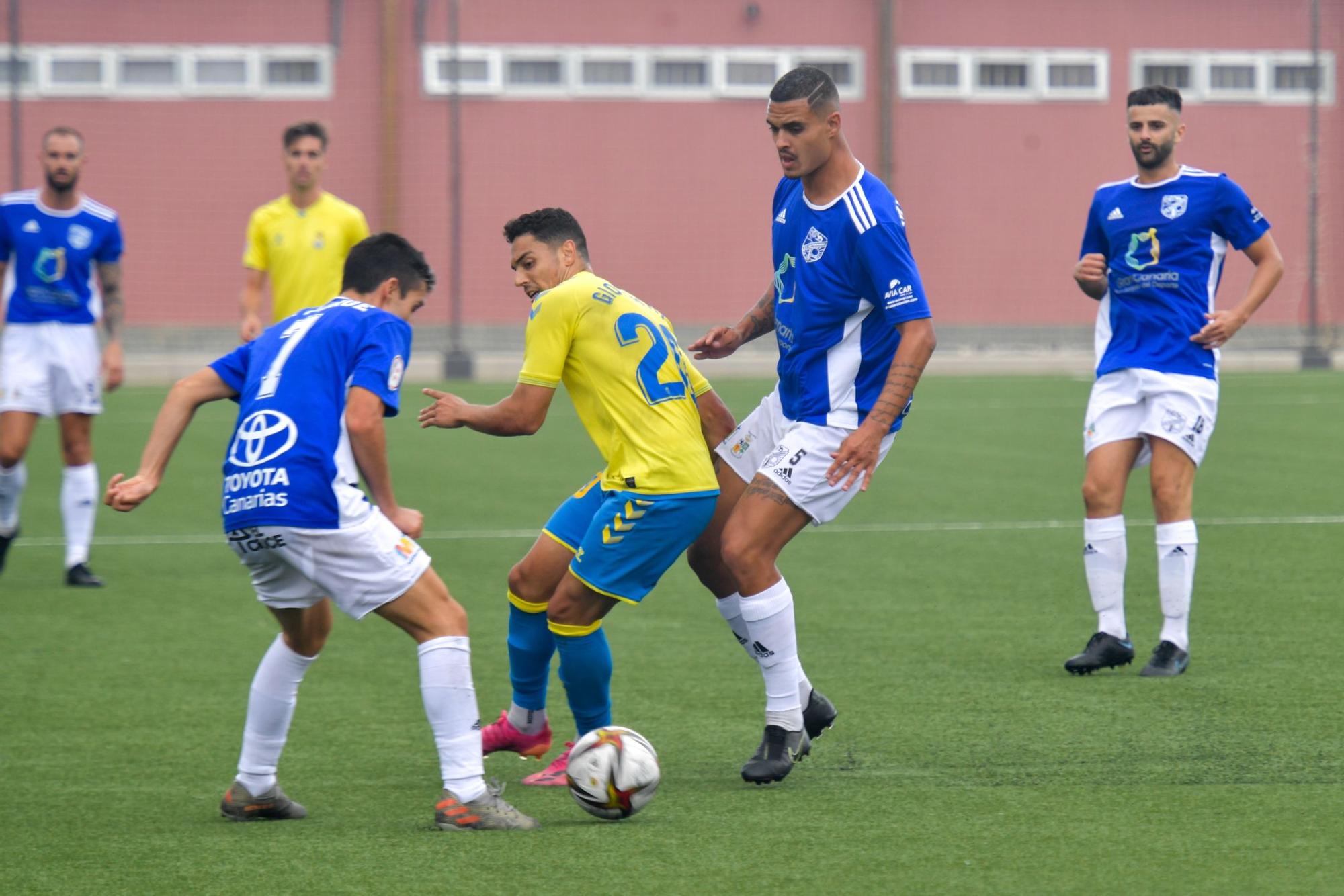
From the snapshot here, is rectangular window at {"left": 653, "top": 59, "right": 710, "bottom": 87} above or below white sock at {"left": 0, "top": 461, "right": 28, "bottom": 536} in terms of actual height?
above

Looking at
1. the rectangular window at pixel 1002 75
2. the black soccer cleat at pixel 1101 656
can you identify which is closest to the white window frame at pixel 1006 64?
the rectangular window at pixel 1002 75

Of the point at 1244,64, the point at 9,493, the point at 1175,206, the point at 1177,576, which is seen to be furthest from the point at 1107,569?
the point at 1244,64

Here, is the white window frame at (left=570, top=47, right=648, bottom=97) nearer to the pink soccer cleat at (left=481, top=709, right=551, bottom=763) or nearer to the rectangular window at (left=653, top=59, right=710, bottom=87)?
the rectangular window at (left=653, top=59, right=710, bottom=87)

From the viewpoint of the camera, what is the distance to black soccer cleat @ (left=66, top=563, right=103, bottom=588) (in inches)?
348

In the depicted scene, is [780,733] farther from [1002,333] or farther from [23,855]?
[1002,333]

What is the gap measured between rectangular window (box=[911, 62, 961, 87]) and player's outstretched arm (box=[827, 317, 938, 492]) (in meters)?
23.4

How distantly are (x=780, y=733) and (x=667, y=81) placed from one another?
2298cm

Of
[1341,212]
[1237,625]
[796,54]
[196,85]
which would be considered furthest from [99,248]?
[1341,212]

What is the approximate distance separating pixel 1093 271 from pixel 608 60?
69.1ft

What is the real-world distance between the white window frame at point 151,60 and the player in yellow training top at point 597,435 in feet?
73.4

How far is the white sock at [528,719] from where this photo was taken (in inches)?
208

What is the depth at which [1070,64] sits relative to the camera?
91.2 ft

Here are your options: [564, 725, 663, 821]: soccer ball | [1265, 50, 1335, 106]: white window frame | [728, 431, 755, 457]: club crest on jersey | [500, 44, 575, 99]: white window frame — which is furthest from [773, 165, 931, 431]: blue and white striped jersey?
[1265, 50, 1335, 106]: white window frame

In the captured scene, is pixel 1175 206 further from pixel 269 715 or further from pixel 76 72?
pixel 76 72
